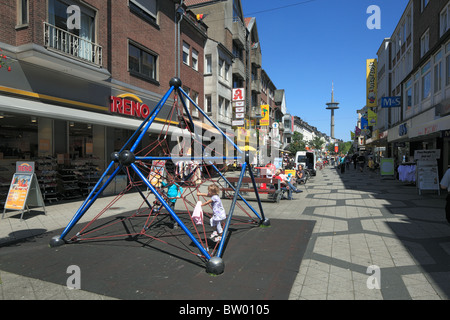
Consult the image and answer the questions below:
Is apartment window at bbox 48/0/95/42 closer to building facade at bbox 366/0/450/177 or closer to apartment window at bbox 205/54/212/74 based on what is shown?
apartment window at bbox 205/54/212/74

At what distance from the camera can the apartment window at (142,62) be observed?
50.8 ft

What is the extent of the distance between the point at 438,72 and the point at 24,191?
19161mm

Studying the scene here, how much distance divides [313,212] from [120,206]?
22.4ft

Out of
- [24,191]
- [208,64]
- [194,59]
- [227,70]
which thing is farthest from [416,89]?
[24,191]

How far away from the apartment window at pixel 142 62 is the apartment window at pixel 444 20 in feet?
52.1

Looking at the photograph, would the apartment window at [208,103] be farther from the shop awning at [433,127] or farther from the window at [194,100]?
the shop awning at [433,127]

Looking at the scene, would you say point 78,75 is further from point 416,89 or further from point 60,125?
point 416,89

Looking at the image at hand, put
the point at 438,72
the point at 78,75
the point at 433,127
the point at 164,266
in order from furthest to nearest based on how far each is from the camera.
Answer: the point at 438,72
the point at 433,127
the point at 78,75
the point at 164,266

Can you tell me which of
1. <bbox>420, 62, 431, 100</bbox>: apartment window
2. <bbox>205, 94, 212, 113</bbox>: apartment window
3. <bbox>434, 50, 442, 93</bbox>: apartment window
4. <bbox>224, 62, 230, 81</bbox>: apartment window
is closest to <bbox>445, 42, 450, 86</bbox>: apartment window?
<bbox>434, 50, 442, 93</bbox>: apartment window

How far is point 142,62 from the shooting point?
16.4 m

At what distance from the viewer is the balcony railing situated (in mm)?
10570

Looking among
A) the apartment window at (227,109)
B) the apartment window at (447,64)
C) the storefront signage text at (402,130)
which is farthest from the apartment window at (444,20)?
the apartment window at (227,109)

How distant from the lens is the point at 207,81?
26.5 m
